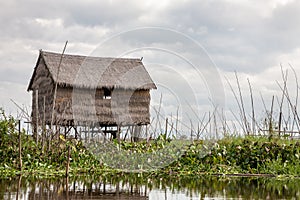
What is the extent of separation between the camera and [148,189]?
9.24m

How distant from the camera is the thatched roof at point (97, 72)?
24.8m

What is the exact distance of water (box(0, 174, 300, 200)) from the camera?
8.03 metres

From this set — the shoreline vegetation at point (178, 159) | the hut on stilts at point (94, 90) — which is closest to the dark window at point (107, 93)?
the hut on stilts at point (94, 90)

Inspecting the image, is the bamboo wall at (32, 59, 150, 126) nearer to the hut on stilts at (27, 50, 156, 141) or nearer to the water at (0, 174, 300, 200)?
the hut on stilts at (27, 50, 156, 141)

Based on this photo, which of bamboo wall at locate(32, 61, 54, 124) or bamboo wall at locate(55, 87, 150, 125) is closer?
bamboo wall at locate(55, 87, 150, 125)

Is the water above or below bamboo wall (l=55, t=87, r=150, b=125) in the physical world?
below

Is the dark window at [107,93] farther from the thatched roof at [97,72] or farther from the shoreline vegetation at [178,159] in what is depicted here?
the shoreline vegetation at [178,159]

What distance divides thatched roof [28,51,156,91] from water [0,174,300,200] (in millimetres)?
13873

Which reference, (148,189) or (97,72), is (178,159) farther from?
(97,72)

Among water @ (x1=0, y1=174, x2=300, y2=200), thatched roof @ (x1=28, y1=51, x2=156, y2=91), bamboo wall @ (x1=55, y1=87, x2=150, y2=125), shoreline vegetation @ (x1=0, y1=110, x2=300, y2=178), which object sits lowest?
water @ (x1=0, y1=174, x2=300, y2=200)

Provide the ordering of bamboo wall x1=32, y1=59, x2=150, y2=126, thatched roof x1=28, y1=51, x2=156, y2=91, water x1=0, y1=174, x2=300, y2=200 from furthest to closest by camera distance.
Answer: thatched roof x1=28, y1=51, x2=156, y2=91 → bamboo wall x1=32, y1=59, x2=150, y2=126 → water x1=0, y1=174, x2=300, y2=200

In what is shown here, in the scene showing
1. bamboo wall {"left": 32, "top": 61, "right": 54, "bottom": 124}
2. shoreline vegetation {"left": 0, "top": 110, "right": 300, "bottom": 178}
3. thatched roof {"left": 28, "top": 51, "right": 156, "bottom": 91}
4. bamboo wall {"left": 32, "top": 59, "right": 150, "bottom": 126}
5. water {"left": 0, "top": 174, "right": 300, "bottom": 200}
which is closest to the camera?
water {"left": 0, "top": 174, "right": 300, "bottom": 200}

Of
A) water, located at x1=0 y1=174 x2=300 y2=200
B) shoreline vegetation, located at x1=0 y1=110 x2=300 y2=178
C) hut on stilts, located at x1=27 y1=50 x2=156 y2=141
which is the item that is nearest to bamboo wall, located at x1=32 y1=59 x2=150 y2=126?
hut on stilts, located at x1=27 y1=50 x2=156 y2=141

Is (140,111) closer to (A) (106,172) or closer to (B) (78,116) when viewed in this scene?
(B) (78,116)
